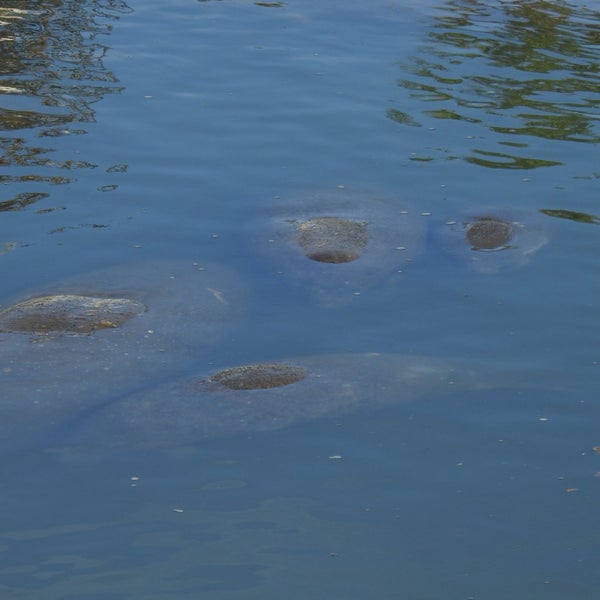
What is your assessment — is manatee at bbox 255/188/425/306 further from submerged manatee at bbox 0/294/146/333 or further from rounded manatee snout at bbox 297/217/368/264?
submerged manatee at bbox 0/294/146/333

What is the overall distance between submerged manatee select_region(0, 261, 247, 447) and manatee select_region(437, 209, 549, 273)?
8.41ft

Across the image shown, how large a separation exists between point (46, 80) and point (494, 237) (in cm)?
796

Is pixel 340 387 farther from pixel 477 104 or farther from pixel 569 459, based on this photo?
pixel 477 104

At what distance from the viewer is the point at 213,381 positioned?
34.2ft

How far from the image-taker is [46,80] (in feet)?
57.8

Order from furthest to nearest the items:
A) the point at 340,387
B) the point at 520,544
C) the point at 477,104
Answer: the point at 477,104 → the point at 340,387 → the point at 520,544

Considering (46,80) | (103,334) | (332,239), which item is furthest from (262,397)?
(46,80)

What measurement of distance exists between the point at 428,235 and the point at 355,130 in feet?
11.2

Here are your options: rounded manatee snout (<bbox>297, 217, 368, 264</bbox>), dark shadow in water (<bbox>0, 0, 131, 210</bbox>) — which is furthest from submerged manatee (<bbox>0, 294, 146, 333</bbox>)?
dark shadow in water (<bbox>0, 0, 131, 210</bbox>)

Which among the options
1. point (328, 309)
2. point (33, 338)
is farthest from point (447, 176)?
point (33, 338)

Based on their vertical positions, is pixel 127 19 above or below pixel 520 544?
above

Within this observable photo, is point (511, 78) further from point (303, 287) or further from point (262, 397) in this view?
point (262, 397)

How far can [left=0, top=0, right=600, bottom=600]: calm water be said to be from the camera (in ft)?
27.2

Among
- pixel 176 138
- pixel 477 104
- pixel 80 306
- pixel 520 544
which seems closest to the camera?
pixel 520 544
